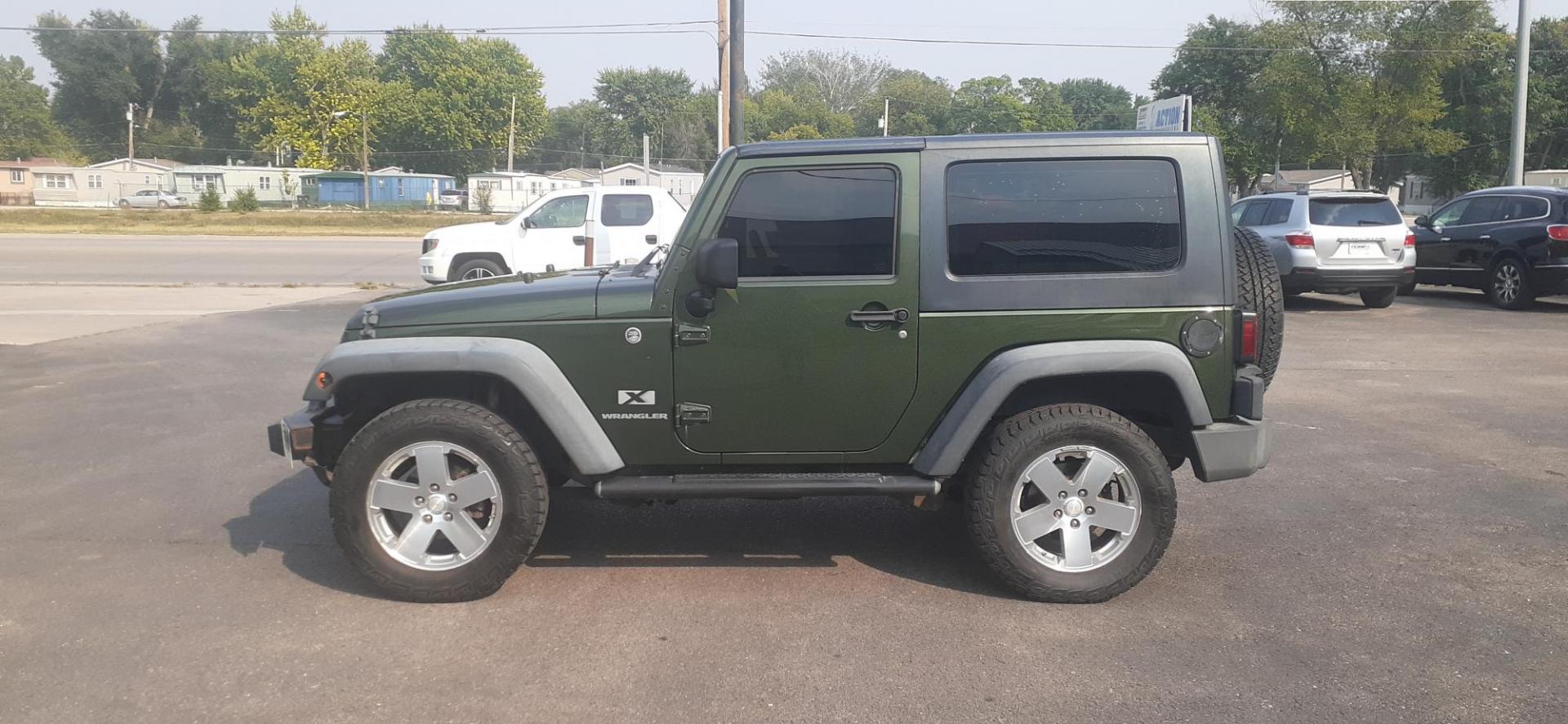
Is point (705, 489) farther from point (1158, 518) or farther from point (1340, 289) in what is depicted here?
point (1340, 289)

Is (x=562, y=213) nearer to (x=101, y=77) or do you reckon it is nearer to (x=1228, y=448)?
(x=1228, y=448)

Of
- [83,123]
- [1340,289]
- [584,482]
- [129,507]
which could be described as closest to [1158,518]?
[584,482]

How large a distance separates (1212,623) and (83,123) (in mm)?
120857

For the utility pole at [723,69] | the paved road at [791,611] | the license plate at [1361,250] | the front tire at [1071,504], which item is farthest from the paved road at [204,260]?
the front tire at [1071,504]

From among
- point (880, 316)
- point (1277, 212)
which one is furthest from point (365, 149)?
point (880, 316)

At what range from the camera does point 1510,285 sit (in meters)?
15.5

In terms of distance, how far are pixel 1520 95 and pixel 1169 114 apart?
7.11m

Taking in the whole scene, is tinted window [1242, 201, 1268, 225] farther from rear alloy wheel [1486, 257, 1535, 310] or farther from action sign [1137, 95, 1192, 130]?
rear alloy wheel [1486, 257, 1535, 310]

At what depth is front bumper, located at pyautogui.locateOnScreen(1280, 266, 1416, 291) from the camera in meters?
15.1

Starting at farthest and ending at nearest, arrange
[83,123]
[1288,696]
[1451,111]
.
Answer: [83,123], [1451,111], [1288,696]

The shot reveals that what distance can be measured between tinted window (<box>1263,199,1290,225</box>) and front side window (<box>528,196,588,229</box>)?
9164 mm

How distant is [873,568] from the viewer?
17.4 ft

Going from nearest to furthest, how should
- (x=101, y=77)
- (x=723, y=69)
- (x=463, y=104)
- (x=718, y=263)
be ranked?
1. (x=718, y=263)
2. (x=723, y=69)
3. (x=463, y=104)
4. (x=101, y=77)

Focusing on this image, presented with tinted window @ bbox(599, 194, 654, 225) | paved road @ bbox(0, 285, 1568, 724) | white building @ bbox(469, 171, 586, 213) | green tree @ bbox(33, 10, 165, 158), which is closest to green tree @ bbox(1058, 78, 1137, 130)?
white building @ bbox(469, 171, 586, 213)
